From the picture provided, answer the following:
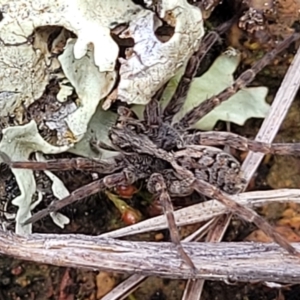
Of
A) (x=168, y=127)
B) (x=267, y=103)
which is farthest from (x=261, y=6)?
(x=168, y=127)

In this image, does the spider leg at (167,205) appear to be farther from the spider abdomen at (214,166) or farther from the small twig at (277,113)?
the small twig at (277,113)

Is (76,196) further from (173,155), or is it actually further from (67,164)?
(173,155)

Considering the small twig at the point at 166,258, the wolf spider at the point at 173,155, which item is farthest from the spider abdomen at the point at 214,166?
the small twig at the point at 166,258

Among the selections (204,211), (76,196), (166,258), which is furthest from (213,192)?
(76,196)

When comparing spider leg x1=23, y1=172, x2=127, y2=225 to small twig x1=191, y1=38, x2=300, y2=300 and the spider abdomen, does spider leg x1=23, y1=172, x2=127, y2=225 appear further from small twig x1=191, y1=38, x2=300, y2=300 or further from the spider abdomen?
small twig x1=191, y1=38, x2=300, y2=300

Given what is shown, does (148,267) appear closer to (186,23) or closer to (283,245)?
(283,245)

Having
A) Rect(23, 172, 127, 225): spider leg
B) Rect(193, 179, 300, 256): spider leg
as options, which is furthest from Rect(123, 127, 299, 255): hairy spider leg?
Rect(23, 172, 127, 225): spider leg

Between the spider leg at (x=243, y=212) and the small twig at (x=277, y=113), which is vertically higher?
the small twig at (x=277, y=113)
